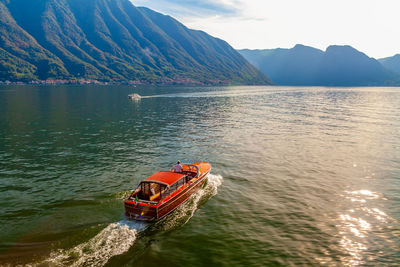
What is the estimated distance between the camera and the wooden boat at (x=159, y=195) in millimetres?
19328

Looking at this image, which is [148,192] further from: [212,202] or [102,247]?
[212,202]

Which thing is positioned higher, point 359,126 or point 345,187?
point 359,126

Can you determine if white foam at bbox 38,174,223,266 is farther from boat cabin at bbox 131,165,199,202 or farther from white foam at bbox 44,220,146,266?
boat cabin at bbox 131,165,199,202

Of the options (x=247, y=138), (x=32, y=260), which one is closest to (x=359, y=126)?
(x=247, y=138)

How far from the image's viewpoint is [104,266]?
585 inches

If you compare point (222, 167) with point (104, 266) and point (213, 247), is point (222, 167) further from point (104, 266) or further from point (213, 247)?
point (104, 266)

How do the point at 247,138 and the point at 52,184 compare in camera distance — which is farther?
the point at 247,138

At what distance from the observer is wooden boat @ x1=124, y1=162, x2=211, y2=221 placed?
19328mm

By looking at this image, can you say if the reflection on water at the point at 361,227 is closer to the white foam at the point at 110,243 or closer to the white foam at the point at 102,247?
the white foam at the point at 110,243

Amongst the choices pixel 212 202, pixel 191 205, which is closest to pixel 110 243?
pixel 191 205

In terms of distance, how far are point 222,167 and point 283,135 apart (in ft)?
76.6

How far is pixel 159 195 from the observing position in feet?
71.7

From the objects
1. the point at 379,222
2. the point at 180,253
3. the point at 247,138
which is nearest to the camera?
the point at 180,253

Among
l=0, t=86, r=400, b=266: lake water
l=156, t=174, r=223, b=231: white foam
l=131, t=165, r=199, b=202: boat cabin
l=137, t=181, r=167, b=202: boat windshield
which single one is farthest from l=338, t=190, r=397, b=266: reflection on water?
l=137, t=181, r=167, b=202: boat windshield
